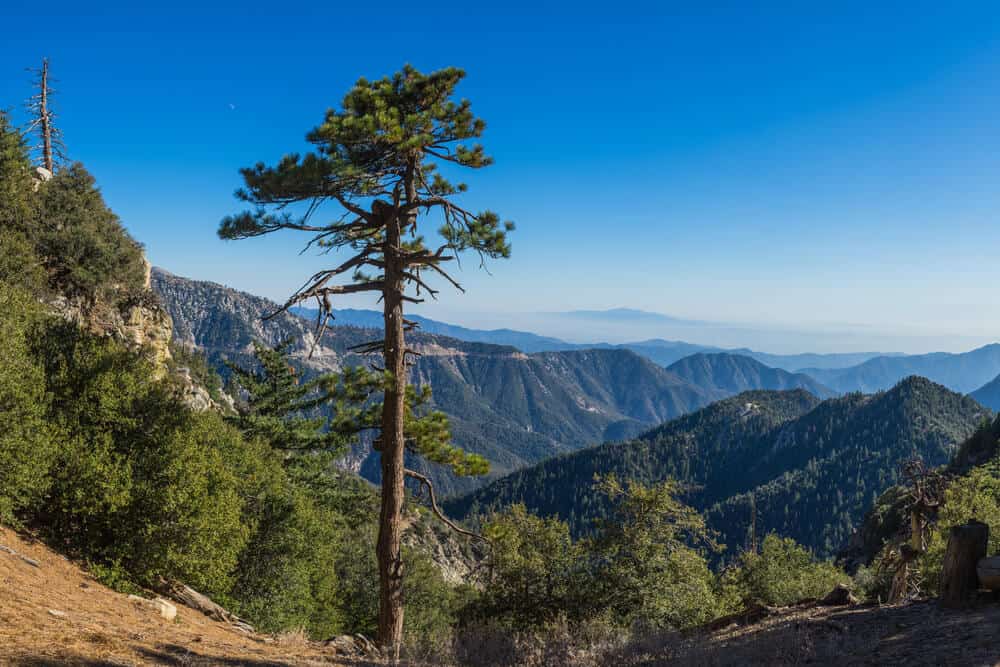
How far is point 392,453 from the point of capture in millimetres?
13383

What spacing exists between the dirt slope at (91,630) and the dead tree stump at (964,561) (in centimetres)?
1257

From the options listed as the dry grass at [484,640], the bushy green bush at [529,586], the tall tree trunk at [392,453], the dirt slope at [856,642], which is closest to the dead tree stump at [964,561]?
the dirt slope at [856,642]

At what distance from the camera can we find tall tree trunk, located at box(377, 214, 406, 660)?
1336 centimetres

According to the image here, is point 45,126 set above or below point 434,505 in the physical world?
above

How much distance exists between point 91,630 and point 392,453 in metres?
6.39

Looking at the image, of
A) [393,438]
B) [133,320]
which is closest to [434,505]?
[393,438]

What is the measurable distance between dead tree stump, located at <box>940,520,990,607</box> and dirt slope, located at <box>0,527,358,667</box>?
41.2 feet

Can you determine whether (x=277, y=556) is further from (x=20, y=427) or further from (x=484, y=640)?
(x=484, y=640)

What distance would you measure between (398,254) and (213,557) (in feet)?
38.8

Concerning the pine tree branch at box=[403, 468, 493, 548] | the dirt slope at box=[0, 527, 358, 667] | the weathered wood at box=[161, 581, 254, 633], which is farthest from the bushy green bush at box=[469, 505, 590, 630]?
the weathered wood at box=[161, 581, 254, 633]

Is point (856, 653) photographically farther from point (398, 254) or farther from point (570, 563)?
point (398, 254)

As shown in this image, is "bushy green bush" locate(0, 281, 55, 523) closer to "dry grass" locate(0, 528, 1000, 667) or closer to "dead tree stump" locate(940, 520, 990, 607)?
"dry grass" locate(0, 528, 1000, 667)

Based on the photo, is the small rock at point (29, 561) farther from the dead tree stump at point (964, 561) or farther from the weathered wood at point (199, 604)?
the dead tree stump at point (964, 561)

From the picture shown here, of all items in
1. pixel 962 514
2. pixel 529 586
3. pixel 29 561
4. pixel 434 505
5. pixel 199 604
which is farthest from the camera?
pixel 962 514
